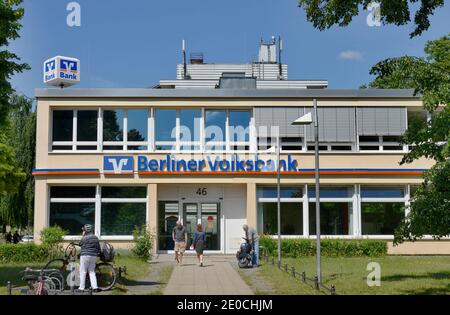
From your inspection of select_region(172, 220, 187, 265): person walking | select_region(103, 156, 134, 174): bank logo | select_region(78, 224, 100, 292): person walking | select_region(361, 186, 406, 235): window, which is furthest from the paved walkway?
select_region(361, 186, 406, 235): window

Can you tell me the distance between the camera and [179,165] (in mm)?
27031

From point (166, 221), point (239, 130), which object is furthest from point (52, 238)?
point (239, 130)

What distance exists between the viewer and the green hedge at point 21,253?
2403cm

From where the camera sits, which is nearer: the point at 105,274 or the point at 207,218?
the point at 105,274

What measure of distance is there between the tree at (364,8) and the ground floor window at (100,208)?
16804 millimetres

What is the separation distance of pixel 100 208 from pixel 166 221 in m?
2.88

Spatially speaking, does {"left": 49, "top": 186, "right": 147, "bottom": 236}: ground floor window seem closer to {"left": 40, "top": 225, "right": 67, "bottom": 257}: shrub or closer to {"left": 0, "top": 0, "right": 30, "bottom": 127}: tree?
{"left": 40, "top": 225, "right": 67, "bottom": 257}: shrub

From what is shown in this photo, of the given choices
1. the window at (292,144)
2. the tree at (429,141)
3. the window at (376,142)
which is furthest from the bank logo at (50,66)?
the tree at (429,141)

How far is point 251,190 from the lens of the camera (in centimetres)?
2716

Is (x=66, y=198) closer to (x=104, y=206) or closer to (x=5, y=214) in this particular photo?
(x=104, y=206)

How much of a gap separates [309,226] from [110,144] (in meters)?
9.27

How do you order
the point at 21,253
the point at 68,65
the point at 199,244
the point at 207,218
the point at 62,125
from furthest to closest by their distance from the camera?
the point at 68,65 → the point at 207,218 → the point at 62,125 → the point at 21,253 → the point at 199,244

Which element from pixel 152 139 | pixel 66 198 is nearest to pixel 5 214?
pixel 66 198

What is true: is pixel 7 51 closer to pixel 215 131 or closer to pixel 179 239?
pixel 179 239
